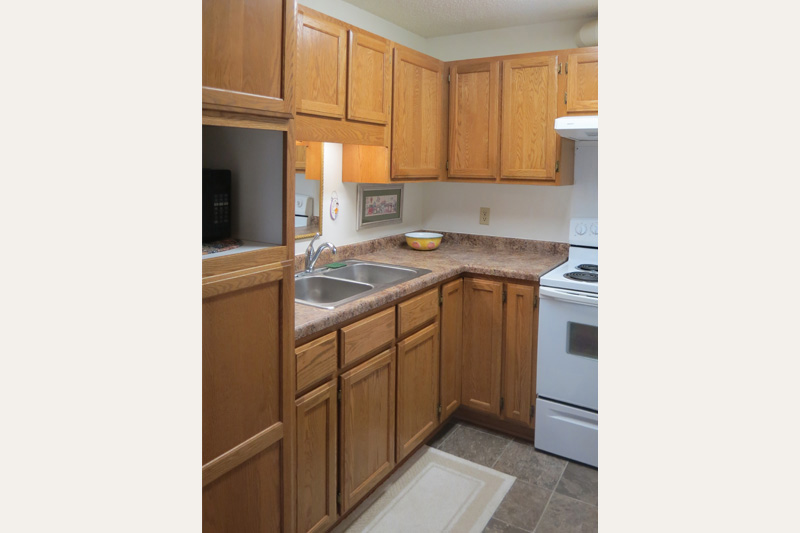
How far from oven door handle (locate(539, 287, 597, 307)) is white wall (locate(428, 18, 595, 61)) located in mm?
1484

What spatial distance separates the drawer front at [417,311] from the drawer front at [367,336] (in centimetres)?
7

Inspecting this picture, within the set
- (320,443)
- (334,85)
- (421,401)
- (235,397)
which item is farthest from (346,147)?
(235,397)

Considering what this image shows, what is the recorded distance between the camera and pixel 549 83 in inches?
122

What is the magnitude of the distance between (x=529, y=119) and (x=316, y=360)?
1.94m

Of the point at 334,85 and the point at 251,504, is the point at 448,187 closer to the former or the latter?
the point at 334,85

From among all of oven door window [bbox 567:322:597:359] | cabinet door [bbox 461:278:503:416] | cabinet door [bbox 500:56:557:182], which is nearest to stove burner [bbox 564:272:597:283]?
oven door window [bbox 567:322:597:359]

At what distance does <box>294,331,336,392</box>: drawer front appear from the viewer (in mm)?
1941

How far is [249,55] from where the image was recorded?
1448 mm

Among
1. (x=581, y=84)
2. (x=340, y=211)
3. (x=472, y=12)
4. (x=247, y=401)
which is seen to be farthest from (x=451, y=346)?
(x=472, y=12)

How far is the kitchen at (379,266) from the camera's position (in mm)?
1559

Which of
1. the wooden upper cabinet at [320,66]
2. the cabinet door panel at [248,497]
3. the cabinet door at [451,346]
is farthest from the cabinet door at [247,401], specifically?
the cabinet door at [451,346]

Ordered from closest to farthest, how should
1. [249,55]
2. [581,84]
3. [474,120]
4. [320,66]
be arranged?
1. [249,55]
2. [320,66]
3. [581,84]
4. [474,120]

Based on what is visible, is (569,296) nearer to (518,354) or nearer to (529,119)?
(518,354)

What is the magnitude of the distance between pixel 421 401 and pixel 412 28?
2.29m
